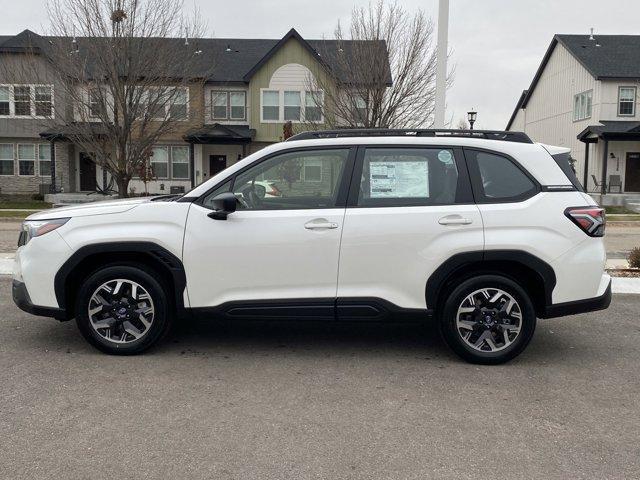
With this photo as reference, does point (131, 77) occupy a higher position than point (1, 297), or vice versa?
point (131, 77)

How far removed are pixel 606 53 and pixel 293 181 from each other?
33.2 metres

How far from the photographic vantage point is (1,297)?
24.2ft

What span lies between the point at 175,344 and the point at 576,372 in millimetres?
3473

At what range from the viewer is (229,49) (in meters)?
33.0

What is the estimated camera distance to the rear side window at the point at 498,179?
16.4 ft

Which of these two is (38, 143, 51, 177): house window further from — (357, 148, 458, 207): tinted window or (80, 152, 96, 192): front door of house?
(357, 148, 458, 207): tinted window

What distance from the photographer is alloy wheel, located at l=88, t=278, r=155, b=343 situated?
5.06 metres

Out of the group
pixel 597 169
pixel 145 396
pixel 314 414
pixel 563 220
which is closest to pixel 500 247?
pixel 563 220

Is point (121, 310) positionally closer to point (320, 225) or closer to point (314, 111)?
point (320, 225)

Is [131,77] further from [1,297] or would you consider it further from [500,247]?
[500,247]

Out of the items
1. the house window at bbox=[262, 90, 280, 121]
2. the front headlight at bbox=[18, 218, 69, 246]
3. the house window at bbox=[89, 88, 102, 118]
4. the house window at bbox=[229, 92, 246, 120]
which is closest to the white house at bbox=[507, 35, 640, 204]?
the house window at bbox=[262, 90, 280, 121]

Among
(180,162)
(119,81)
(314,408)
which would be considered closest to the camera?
(314,408)

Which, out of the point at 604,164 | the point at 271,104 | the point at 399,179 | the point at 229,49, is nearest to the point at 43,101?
the point at 271,104

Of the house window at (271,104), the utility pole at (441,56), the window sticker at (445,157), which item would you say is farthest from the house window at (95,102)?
the window sticker at (445,157)
